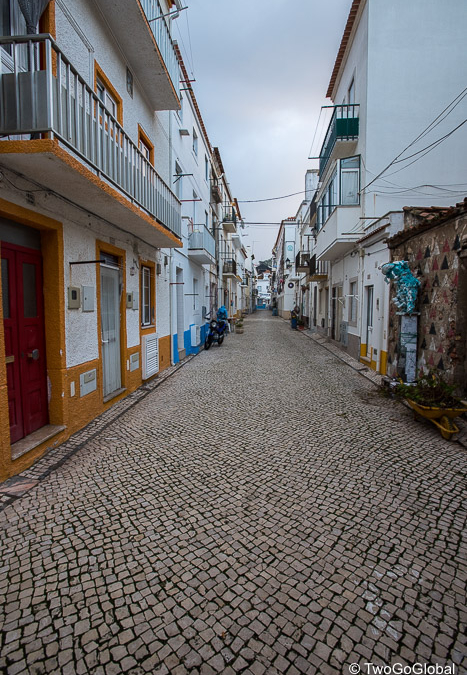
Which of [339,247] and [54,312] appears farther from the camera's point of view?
[339,247]

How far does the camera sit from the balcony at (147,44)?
554cm

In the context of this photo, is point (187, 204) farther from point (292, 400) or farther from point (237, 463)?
point (237, 463)

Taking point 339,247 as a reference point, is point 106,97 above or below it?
above

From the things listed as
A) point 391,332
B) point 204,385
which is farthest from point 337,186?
point 204,385

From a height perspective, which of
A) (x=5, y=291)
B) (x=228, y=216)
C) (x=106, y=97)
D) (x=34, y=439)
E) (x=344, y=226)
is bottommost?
(x=34, y=439)

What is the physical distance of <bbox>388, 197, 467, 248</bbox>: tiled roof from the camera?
209 inches

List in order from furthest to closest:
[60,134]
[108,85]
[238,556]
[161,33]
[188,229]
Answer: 1. [188,229]
2. [161,33]
3. [108,85]
4. [60,134]
5. [238,556]

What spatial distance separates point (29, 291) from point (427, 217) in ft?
24.9

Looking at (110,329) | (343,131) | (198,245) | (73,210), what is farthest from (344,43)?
(110,329)

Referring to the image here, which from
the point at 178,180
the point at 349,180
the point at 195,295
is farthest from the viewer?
the point at 195,295

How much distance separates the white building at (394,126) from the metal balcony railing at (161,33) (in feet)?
19.9

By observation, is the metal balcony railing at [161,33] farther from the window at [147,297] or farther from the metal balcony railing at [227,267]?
the metal balcony railing at [227,267]

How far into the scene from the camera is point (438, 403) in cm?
478

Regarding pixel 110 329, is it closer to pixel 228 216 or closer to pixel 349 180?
pixel 349 180
